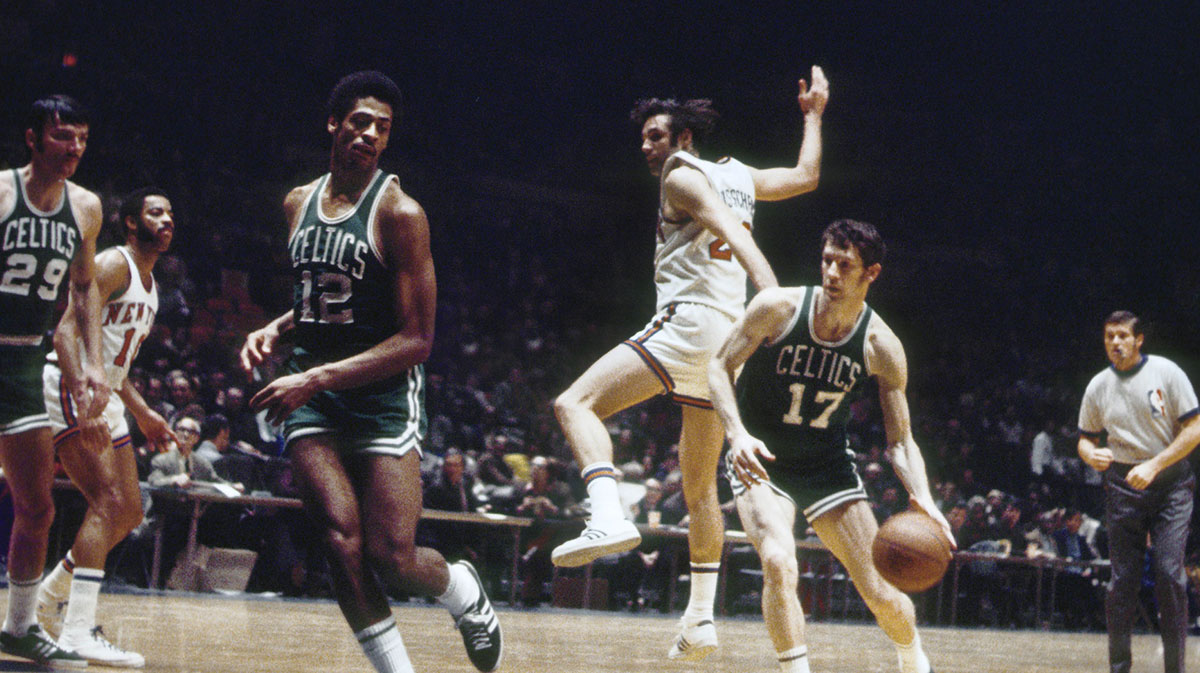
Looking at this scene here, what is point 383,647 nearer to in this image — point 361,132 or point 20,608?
point 361,132

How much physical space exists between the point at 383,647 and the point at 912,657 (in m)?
2.12

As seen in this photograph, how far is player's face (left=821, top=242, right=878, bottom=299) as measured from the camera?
4.12 metres

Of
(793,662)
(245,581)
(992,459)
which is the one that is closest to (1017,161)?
(992,459)

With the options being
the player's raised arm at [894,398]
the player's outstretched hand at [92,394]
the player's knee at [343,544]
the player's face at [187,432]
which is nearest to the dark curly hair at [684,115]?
the player's raised arm at [894,398]

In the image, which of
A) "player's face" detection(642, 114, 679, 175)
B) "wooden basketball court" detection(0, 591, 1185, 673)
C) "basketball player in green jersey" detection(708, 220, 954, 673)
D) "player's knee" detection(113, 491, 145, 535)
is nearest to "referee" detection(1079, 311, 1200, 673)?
"wooden basketball court" detection(0, 591, 1185, 673)

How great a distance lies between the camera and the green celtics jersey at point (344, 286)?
129 inches

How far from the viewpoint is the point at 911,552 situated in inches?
153

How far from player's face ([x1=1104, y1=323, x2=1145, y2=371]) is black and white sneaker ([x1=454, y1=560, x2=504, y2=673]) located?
12.6ft

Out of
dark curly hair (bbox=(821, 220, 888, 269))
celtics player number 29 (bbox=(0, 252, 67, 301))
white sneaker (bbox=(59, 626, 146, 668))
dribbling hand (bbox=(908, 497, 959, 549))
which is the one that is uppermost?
dark curly hair (bbox=(821, 220, 888, 269))

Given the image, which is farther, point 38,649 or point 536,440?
point 536,440

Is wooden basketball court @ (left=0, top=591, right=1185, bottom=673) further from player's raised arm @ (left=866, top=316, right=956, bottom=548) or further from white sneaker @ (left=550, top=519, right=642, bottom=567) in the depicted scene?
player's raised arm @ (left=866, top=316, right=956, bottom=548)

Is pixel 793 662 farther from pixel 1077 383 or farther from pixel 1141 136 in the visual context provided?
pixel 1141 136

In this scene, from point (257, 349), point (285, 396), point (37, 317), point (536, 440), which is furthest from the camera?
point (536, 440)

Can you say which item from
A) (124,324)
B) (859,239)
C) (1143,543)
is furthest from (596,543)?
→ (1143,543)
